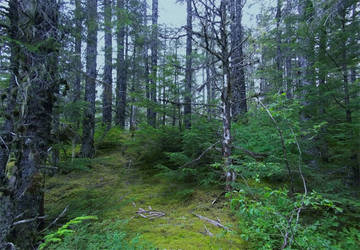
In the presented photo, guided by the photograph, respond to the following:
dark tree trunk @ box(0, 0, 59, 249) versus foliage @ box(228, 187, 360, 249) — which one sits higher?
dark tree trunk @ box(0, 0, 59, 249)

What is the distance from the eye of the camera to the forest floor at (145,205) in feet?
9.68

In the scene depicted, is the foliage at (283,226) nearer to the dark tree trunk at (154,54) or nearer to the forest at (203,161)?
the forest at (203,161)

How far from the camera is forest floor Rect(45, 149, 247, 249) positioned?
9.68ft

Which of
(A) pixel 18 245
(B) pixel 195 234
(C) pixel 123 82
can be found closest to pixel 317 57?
(B) pixel 195 234

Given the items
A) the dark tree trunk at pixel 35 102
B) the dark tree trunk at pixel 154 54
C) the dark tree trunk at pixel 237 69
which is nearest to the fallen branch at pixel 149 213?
the dark tree trunk at pixel 35 102

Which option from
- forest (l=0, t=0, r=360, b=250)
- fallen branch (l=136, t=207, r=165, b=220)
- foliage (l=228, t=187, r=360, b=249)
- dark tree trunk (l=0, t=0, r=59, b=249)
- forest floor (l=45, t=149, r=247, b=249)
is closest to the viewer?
foliage (l=228, t=187, r=360, b=249)

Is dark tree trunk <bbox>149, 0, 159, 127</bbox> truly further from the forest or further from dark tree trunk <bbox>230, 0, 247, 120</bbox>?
the forest

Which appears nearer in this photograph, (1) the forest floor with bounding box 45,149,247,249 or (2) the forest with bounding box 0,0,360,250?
(2) the forest with bounding box 0,0,360,250

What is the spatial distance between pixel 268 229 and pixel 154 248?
66.1 inches

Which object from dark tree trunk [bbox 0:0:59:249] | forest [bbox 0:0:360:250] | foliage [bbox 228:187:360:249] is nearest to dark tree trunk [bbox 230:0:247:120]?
forest [bbox 0:0:360:250]

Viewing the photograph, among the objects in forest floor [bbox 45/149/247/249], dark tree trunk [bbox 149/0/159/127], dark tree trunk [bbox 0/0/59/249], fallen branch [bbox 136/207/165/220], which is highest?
dark tree trunk [bbox 149/0/159/127]

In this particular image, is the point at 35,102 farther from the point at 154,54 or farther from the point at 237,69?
the point at 154,54

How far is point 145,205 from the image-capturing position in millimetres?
4465

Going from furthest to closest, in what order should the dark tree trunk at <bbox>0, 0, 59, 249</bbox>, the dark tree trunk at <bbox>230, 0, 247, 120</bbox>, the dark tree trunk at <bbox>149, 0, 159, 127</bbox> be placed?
the dark tree trunk at <bbox>149, 0, 159, 127</bbox>, the dark tree trunk at <bbox>230, 0, 247, 120</bbox>, the dark tree trunk at <bbox>0, 0, 59, 249</bbox>
